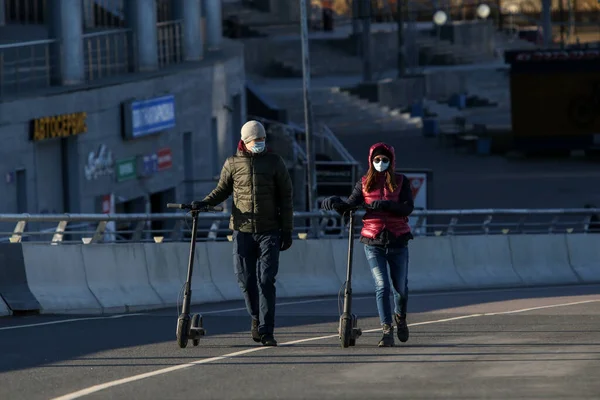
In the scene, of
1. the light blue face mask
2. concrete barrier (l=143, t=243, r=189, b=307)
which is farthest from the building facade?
the light blue face mask

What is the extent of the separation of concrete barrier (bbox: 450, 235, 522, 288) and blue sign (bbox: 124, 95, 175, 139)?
13875 mm

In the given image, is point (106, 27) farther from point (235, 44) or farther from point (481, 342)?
point (481, 342)

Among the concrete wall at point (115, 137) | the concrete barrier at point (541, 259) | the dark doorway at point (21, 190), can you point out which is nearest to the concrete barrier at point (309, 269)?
the concrete barrier at point (541, 259)

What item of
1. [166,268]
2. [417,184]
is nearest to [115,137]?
[417,184]

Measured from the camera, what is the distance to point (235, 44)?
50969 millimetres

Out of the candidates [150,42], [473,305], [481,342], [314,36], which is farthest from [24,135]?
[314,36]

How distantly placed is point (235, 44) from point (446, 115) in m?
22.4

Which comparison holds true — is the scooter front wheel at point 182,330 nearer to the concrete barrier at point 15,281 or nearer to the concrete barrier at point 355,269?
the concrete barrier at point 15,281

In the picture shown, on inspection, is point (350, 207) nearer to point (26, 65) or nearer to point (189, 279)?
point (189, 279)

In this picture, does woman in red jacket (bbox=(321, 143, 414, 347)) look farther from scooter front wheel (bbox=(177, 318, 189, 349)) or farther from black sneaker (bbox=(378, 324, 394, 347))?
scooter front wheel (bbox=(177, 318, 189, 349))

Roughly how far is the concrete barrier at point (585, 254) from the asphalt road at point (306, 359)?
26.8 feet

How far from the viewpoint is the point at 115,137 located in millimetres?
35500

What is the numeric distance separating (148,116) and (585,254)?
14.4m

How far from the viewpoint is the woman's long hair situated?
489 inches
